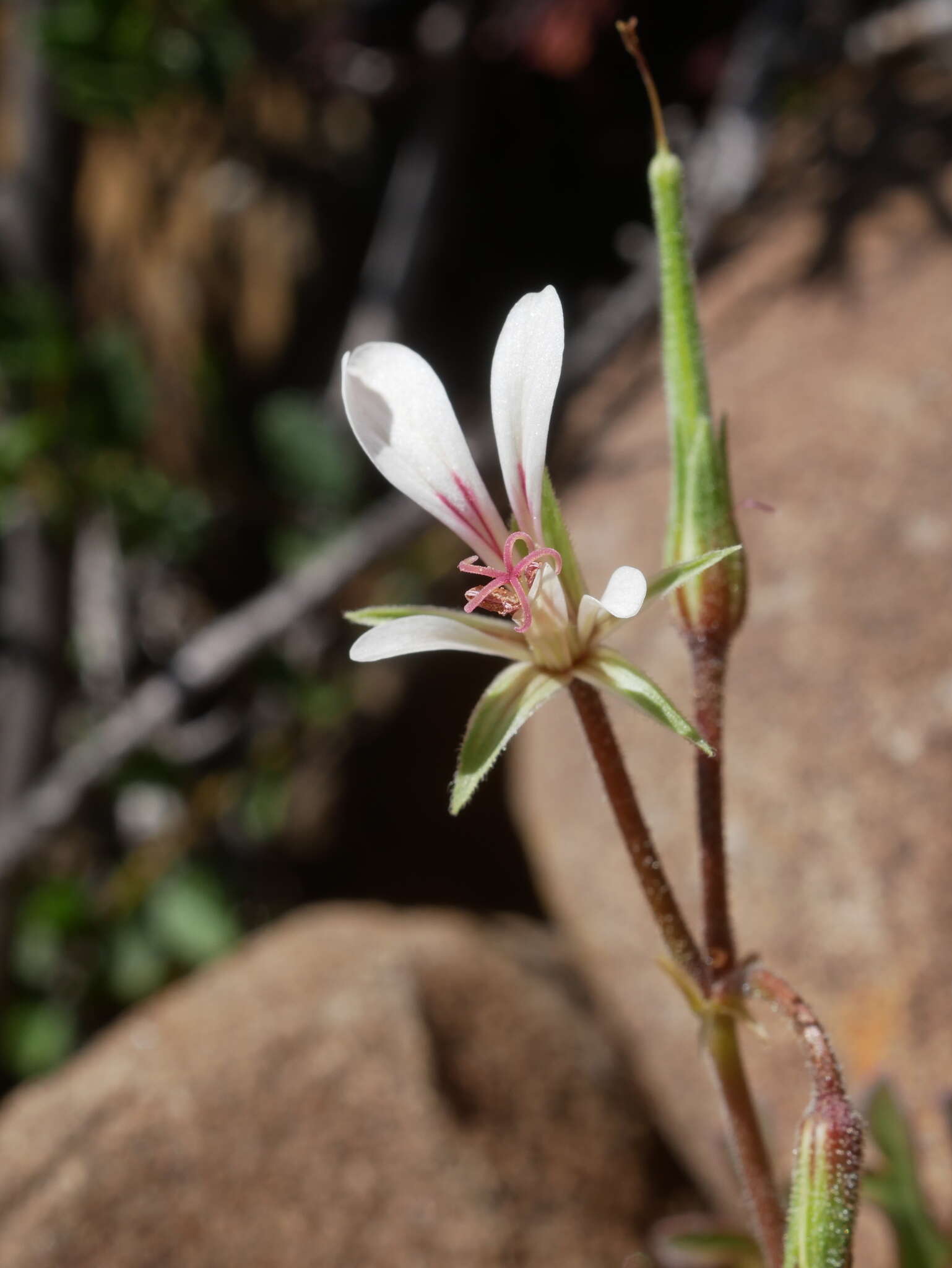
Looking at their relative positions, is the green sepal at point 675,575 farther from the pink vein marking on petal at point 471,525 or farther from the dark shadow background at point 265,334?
the dark shadow background at point 265,334

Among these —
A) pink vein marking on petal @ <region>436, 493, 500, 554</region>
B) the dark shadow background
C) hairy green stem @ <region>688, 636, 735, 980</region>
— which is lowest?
hairy green stem @ <region>688, 636, 735, 980</region>

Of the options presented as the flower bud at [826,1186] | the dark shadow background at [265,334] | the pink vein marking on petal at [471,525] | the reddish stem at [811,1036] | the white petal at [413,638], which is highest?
the dark shadow background at [265,334]

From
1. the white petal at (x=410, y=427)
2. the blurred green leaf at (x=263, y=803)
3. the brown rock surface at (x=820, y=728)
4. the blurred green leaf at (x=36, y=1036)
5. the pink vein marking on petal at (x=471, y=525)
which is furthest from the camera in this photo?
the blurred green leaf at (x=263, y=803)

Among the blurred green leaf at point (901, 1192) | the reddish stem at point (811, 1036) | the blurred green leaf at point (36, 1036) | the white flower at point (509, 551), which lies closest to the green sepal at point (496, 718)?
the white flower at point (509, 551)

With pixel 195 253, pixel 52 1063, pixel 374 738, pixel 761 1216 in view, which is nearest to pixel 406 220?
pixel 195 253

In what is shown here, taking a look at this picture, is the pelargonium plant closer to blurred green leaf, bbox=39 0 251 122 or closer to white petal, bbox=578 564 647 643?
white petal, bbox=578 564 647 643

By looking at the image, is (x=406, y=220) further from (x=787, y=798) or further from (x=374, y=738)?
(x=787, y=798)

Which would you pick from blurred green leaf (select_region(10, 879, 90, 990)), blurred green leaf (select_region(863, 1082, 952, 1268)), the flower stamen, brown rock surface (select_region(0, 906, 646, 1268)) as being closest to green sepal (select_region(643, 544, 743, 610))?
the flower stamen
